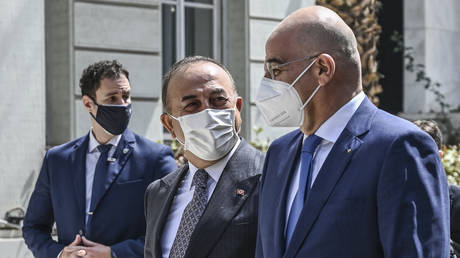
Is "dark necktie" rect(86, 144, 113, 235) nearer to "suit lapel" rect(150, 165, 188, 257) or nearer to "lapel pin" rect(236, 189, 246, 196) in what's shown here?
"suit lapel" rect(150, 165, 188, 257)

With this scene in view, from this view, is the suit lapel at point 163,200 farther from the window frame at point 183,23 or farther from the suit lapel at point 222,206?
the window frame at point 183,23

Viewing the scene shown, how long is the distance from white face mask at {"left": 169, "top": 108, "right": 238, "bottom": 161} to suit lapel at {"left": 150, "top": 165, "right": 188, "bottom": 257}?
0.18 meters

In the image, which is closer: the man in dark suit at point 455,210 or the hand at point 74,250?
the hand at point 74,250

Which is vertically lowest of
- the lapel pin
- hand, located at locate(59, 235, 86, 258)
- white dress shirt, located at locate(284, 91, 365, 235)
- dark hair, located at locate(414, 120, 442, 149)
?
hand, located at locate(59, 235, 86, 258)

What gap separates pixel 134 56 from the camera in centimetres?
910

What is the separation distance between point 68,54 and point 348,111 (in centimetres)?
602

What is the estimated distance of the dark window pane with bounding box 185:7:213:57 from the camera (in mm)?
10125

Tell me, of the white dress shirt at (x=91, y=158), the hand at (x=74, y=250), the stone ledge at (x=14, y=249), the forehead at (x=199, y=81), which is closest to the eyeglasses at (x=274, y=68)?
the forehead at (x=199, y=81)

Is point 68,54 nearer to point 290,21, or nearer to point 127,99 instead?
point 127,99

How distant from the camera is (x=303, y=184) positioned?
3.00 m

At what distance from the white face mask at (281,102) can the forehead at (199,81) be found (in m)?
0.47

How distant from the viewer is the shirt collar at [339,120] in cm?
298

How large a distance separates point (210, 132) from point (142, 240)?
126cm

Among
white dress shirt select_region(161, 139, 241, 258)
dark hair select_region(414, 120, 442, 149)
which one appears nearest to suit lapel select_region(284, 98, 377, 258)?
white dress shirt select_region(161, 139, 241, 258)
